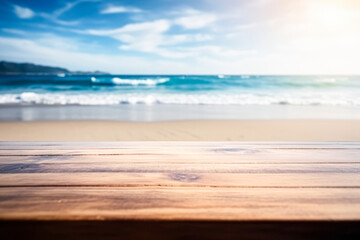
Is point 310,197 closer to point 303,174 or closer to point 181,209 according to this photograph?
point 303,174

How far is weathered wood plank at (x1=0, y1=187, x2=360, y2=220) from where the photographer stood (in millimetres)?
658

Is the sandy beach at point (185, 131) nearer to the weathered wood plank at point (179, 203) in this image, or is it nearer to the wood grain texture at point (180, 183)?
the wood grain texture at point (180, 183)

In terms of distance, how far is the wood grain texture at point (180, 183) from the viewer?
68 centimetres

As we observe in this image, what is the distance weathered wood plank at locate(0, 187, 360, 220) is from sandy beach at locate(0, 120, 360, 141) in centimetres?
375

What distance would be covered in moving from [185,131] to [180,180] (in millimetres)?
4181

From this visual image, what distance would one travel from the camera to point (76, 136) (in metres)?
4.66
